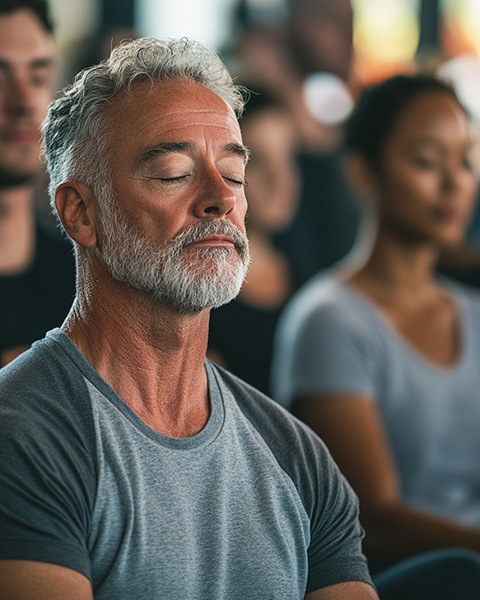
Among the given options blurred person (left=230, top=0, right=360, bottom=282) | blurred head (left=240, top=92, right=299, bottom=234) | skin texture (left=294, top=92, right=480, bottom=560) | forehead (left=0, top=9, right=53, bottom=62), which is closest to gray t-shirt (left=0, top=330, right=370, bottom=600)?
skin texture (left=294, top=92, right=480, bottom=560)

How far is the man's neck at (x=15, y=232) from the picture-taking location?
162 centimetres

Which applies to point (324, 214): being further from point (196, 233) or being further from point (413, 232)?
point (196, 233)

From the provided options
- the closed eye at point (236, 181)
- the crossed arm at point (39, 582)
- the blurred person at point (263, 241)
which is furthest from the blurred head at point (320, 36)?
the crossed arm at point (39, 582)

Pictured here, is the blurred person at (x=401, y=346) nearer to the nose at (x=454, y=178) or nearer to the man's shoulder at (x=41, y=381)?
the nose at (x=454, y=178)

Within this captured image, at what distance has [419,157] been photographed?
1.91 m

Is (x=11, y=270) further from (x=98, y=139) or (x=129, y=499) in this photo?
(x=129, y=499)

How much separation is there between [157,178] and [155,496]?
0.33 m

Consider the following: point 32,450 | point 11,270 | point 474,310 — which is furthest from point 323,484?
point 474,310

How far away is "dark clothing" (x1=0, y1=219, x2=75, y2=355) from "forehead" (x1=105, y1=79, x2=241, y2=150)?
63cm

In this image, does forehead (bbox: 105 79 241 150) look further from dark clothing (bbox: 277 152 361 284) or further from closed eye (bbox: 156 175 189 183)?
dark clothing (bbox: 277 152 361 284)

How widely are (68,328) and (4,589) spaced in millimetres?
311

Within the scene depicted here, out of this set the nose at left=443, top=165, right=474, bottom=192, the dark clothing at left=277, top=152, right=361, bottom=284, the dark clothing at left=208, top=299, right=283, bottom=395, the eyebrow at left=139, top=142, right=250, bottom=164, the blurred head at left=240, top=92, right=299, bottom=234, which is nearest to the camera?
the eyebrow at left=139, top=142, right=250, bottom=164

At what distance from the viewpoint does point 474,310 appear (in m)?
2.04

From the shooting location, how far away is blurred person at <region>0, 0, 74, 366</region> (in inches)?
62.1
